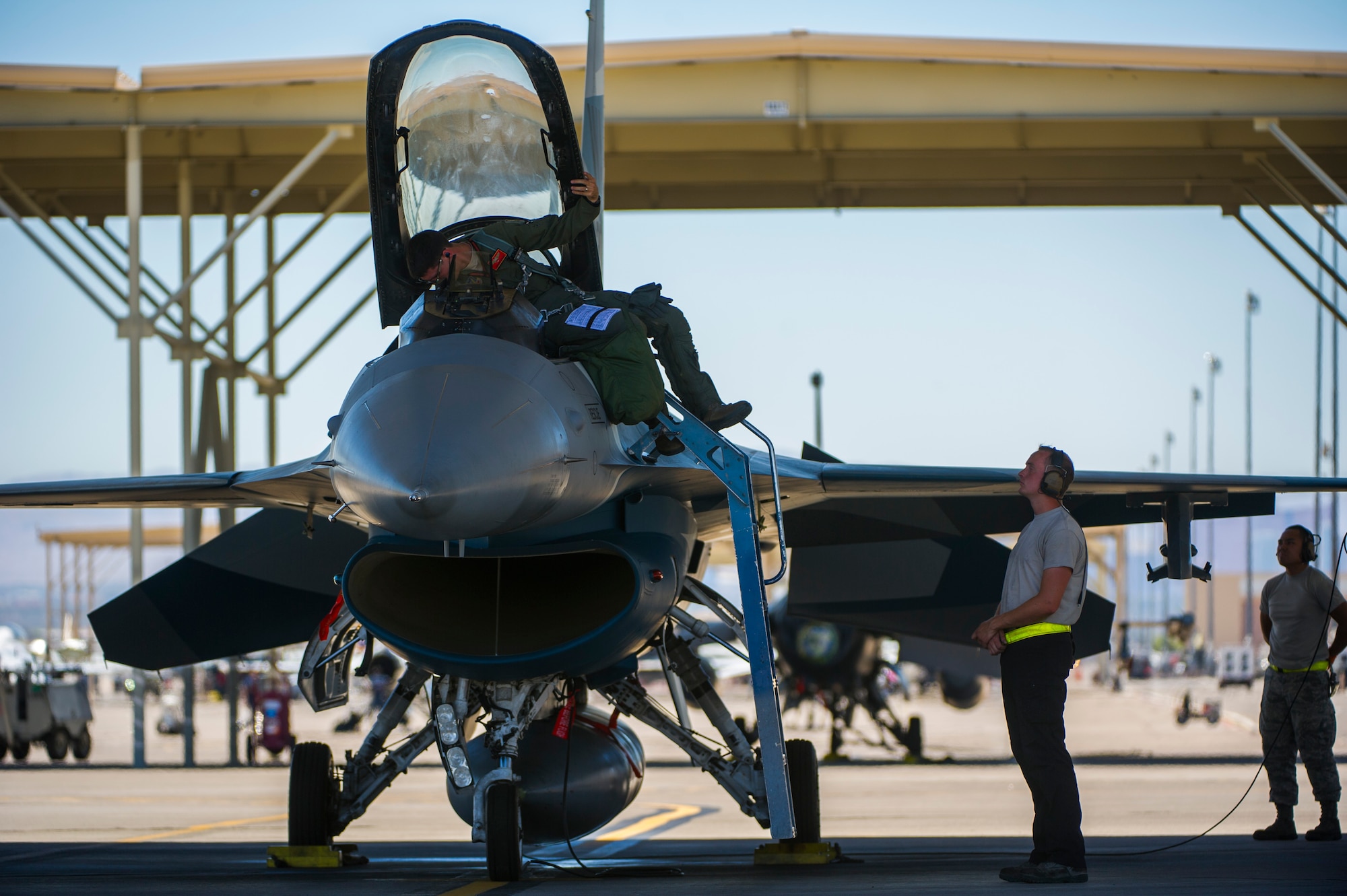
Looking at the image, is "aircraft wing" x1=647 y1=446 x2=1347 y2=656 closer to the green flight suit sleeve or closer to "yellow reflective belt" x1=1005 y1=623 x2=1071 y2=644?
the green flight suit sleeve

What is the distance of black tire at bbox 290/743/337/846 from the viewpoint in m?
7.58

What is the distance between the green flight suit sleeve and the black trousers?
2679mm

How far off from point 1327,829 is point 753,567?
3.67 m

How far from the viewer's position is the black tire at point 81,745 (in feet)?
71.3

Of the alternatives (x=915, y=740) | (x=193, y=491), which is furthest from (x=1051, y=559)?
(x=915, y=740)

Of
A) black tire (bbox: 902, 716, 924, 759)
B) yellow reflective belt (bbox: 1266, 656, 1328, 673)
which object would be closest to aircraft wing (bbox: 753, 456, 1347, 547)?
yellow reflective belt (bbox: 1266, 656, 1328, 673)

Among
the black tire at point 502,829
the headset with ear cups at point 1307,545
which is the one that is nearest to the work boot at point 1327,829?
the headset with ear cups at point 1307,545

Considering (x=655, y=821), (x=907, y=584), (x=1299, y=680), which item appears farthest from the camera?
(x=655, y=821)

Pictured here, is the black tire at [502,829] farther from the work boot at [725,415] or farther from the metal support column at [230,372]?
the metal support column at [230,372]

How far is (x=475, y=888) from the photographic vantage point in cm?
594

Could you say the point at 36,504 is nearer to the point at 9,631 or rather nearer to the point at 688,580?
the point at 688,580

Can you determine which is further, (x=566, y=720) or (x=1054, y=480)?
(x=566, y=720)

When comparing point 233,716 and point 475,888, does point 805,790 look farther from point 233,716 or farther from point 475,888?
point 233,716

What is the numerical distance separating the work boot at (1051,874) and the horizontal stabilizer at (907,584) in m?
3.86
